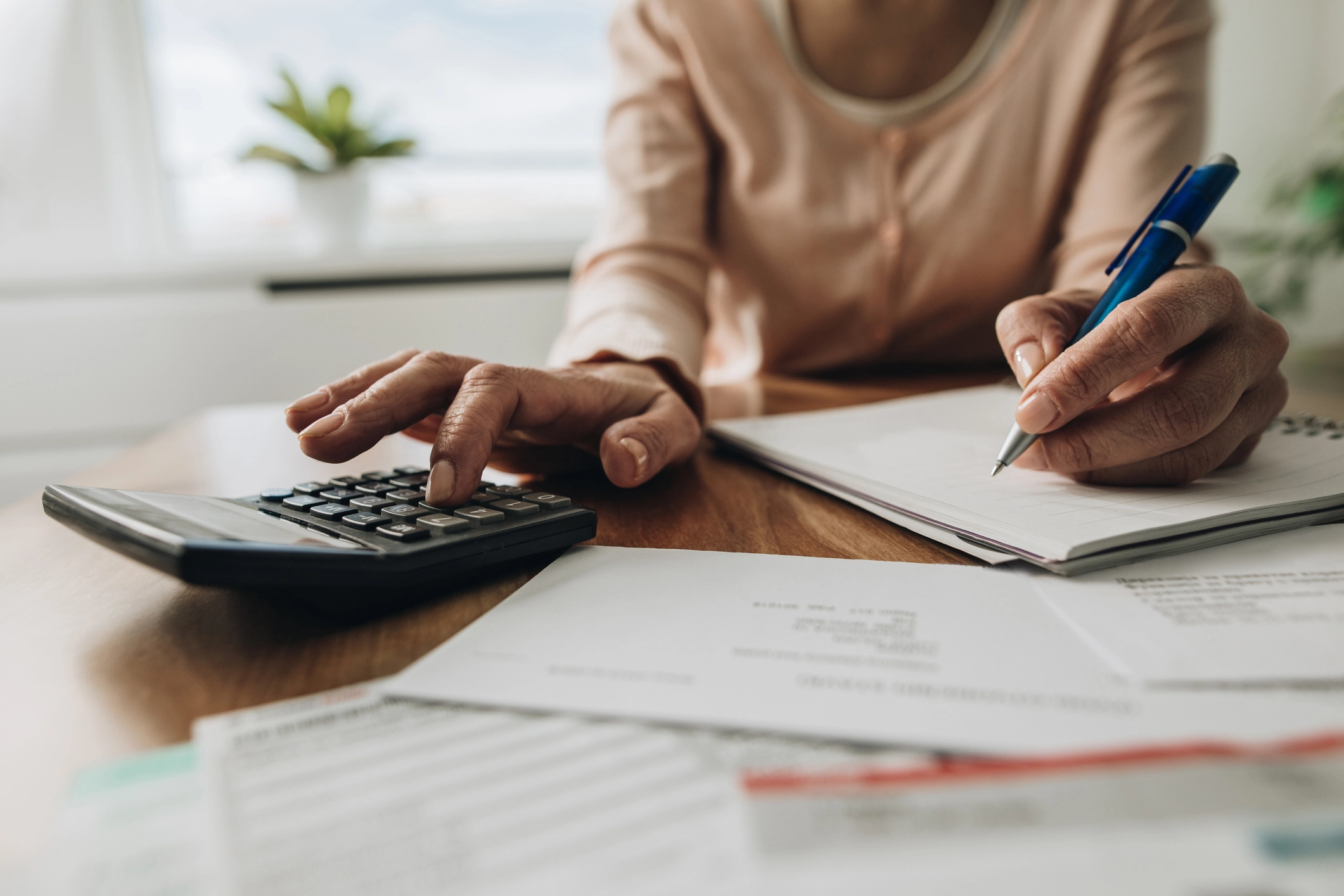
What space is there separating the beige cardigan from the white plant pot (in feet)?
2.71

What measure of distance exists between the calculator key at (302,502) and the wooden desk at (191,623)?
48mm

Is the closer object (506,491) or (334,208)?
(506,491)

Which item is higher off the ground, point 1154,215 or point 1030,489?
point 1154,215

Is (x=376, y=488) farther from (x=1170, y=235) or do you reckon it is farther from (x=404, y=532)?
(x=1170, y=235)

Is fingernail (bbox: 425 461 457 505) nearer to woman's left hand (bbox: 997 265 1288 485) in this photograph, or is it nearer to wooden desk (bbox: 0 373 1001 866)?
wooden desk (bbox: 0 373 1001 866)

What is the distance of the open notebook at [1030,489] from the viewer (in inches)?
13.8

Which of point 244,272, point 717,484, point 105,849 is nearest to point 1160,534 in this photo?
point 717,484

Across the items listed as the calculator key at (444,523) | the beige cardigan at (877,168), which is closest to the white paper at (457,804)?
the calculator key at (444,523)

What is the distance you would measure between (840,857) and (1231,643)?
0.18 metres

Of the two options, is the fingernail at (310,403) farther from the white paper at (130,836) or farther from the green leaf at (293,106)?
the green leaf at (293,106)

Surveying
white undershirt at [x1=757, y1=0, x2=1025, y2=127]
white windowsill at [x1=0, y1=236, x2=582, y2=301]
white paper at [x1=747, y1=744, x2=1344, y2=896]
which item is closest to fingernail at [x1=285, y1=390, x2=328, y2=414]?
white paper at [x1=747, y1=744, x2=1344, y2=896]

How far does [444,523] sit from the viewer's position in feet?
1.14

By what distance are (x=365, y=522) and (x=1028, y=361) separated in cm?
35

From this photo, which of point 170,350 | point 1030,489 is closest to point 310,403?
point 1030,489
